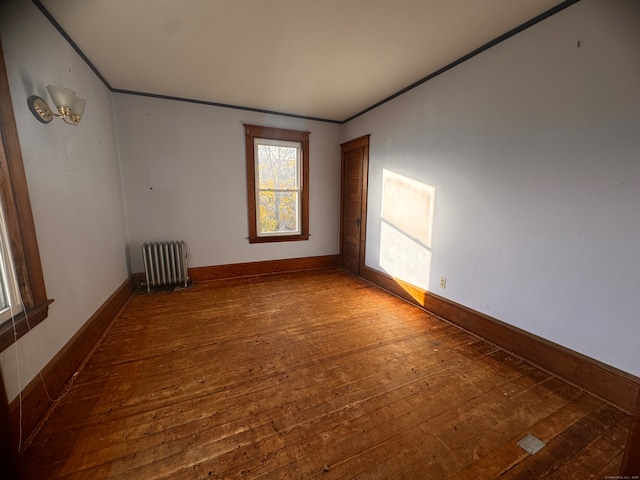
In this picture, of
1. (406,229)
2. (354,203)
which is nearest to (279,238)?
(354,203)

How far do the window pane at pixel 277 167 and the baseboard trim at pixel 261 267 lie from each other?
133cm

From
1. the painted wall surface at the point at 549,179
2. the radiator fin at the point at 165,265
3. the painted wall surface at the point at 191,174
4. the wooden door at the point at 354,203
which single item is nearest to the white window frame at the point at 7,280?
the radiator fin at the point at 165,265

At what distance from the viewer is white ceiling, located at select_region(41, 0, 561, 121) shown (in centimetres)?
189

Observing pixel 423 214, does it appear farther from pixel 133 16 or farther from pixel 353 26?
pixel 133 16

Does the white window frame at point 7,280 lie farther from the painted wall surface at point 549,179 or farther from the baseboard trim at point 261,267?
the painted wall surface at point 549,179

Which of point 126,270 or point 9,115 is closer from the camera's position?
point 9,115

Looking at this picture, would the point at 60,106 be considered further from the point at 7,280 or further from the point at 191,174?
the point at 191,174

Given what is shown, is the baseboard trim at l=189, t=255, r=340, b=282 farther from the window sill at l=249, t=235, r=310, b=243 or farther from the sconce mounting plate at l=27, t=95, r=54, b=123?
the sconce mounting plate at l=27, t=95, r=54, b=123

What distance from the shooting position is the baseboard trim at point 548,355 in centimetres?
A: 163

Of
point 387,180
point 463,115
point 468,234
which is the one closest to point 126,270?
point 387,180

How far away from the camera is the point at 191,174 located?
379cm

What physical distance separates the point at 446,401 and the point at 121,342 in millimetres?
2763

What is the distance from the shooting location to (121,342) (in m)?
2.34

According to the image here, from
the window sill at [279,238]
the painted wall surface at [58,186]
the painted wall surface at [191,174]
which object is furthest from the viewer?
the window sill at [279,238]
